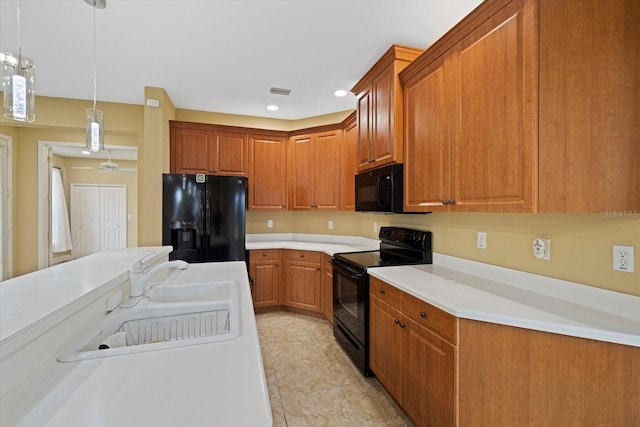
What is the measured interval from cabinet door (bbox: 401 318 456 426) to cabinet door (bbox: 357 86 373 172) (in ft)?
4.97

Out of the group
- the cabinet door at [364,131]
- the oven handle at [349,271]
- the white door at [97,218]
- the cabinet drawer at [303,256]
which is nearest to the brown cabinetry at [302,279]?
the cabinet drawer at [303,256]

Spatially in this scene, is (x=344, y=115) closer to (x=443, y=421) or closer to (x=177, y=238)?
(x=177, y=238)

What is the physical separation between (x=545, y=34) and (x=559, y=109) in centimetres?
35

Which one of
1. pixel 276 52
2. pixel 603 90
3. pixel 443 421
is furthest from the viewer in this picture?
pixel 276 52

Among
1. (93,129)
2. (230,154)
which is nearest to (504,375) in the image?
(93,129)

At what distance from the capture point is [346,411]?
1.91m

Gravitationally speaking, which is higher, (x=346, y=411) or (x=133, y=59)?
(x=133, y=59)

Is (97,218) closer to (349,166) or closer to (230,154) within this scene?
Answer: (230,154)

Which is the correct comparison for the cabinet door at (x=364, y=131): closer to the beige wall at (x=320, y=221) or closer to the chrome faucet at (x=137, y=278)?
the beige wall at (x=320, y=221)

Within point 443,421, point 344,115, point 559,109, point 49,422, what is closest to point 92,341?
point 49,422

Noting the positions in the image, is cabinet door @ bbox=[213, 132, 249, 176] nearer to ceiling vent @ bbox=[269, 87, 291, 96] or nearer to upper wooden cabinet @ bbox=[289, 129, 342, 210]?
upper wooden cabinet @ bbox=[289, 129, 342, 210]

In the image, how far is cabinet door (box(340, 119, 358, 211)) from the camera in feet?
10.9

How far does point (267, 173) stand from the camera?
387 centimetres

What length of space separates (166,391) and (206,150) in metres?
3.32
